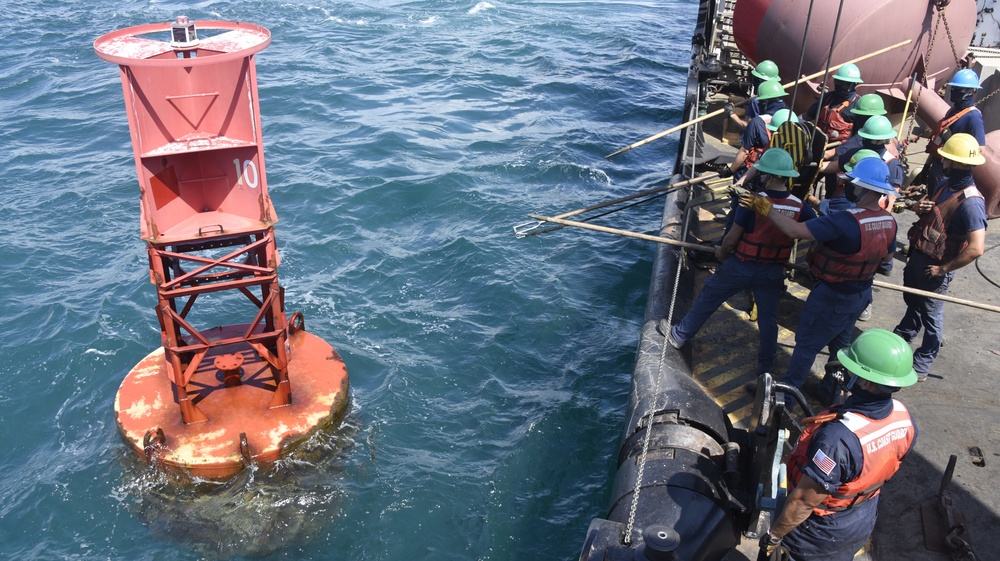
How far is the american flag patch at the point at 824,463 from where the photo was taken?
3.93 m

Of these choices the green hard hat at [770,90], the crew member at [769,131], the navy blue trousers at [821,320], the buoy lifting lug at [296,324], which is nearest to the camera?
the navy blue trousers at [821,320]

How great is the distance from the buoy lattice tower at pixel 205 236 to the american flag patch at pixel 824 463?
5.09 m

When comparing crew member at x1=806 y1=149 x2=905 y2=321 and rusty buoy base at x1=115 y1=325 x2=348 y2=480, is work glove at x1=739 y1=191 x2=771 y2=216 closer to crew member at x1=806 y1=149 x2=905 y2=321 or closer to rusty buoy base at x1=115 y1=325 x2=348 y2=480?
crew member at x1=806 y1=149 x2=905 y2=321

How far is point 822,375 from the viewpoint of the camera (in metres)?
6.98

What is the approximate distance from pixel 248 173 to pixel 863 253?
551 cm

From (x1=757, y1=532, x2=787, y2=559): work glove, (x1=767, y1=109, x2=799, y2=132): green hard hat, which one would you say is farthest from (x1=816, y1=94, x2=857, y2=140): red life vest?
(x1=757, y1=532, x2=787, y2=559): work glove

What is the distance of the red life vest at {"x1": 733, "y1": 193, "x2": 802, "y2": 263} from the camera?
251 inches

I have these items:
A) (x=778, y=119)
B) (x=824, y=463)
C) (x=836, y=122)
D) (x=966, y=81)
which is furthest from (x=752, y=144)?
(x=824, y=463)

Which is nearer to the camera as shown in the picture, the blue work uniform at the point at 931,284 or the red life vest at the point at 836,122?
the blue work uniform at the point at 931,284

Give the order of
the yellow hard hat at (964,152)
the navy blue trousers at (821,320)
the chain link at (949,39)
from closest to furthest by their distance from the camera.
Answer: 1. the navy blue trousers at (821,320)
2. the yellow hard hat at (964,152)
3. the chain link at (949,39)

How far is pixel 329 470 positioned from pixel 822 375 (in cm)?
498

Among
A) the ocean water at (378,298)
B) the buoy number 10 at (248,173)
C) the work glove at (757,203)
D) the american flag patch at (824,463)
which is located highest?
the work glove at (757,203)

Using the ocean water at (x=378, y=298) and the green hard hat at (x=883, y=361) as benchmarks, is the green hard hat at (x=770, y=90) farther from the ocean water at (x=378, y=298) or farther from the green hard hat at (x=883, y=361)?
the green hard hat at (x=883, y=361)

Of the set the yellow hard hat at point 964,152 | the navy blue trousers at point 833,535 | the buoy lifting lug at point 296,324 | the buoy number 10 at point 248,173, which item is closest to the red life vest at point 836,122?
the yellow hard hat at point 964,152
